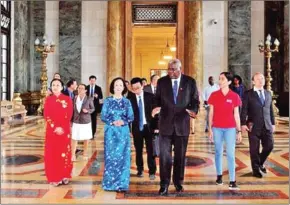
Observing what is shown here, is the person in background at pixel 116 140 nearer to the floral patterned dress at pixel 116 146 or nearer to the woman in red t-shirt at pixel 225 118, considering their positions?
the floral patterned dress at pixel 116 146

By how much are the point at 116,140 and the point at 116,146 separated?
0.08 meters

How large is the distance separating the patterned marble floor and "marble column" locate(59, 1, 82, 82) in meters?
10.2

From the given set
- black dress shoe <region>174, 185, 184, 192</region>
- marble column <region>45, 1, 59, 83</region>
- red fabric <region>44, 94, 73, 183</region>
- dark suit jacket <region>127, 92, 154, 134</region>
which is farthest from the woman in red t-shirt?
marble column <region>45, 1, 59, 83</region>

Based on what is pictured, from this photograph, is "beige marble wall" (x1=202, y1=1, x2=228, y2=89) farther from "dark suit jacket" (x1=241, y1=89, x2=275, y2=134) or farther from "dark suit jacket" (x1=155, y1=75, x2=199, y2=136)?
"dark suit jacket" (x1=155, y1=75, x2=199, y2=136)

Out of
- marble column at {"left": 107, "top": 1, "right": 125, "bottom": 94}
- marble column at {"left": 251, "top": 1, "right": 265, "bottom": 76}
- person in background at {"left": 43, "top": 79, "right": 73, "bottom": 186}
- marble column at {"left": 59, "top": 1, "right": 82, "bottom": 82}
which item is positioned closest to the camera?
person in background at {"left": 43, "top": 79, "right": 73, "bottom": 186}

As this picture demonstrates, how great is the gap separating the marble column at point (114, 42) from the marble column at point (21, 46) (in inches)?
142

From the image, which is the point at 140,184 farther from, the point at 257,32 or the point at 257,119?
the point at 257,32

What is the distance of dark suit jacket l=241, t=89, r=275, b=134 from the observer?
21.9 feet

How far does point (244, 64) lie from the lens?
61.8ft

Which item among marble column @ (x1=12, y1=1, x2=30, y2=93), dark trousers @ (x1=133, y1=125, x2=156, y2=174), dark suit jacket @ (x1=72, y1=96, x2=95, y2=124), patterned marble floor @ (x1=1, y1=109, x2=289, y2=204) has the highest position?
marble column @ (x1=12, y1=1, x2=30, y2=93)

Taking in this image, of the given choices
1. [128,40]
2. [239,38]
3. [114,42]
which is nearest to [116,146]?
[114,42]

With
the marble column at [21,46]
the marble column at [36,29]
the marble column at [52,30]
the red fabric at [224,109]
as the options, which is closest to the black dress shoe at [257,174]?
the red fabric at [224,109]

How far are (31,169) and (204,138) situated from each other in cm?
526

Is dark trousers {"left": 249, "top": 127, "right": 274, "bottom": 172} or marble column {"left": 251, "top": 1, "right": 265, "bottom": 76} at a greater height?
marble column {"left": 251, "top": 1, "right": 265, "bottom": 76}
